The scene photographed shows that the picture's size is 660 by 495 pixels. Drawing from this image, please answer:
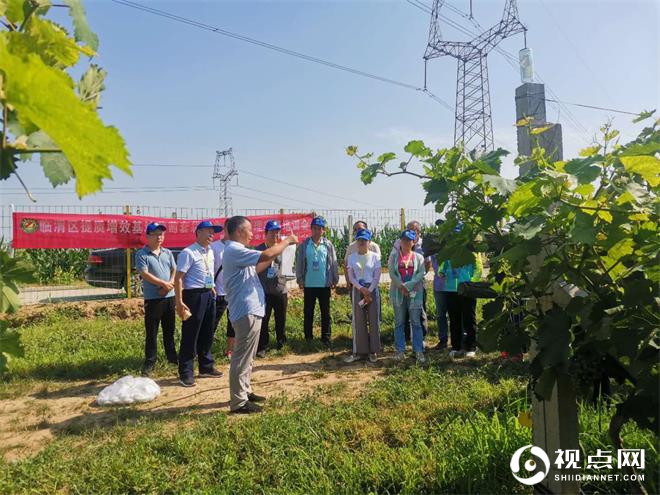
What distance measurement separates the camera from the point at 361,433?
330 centimetres

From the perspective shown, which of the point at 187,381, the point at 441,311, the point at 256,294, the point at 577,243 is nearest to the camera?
the point at 577,243

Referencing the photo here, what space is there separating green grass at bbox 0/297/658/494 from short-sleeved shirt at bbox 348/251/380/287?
150 cm

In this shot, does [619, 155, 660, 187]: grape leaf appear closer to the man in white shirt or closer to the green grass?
the green grass

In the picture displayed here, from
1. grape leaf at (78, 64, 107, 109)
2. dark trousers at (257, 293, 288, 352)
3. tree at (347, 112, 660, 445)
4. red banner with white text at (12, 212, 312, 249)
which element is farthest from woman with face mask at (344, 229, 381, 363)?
red banner with white text at (12, 212, 312, 249)

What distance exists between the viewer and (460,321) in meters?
6.05

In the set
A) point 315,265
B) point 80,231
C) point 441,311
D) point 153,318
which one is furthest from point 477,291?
point 80,231

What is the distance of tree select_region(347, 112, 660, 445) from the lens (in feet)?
4.11

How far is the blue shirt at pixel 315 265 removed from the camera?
6.69 metres

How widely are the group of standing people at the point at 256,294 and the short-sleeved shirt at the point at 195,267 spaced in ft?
0.04

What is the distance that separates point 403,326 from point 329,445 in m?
3.01

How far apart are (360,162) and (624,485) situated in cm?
A: 203

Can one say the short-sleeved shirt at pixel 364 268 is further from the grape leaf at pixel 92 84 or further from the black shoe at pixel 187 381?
the grape leaf at pixel 92 84

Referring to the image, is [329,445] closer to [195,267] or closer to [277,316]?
[195,267]

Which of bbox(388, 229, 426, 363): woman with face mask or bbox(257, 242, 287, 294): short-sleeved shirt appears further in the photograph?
bbox(257, 242, 287, 294): short-sleeved shirt
